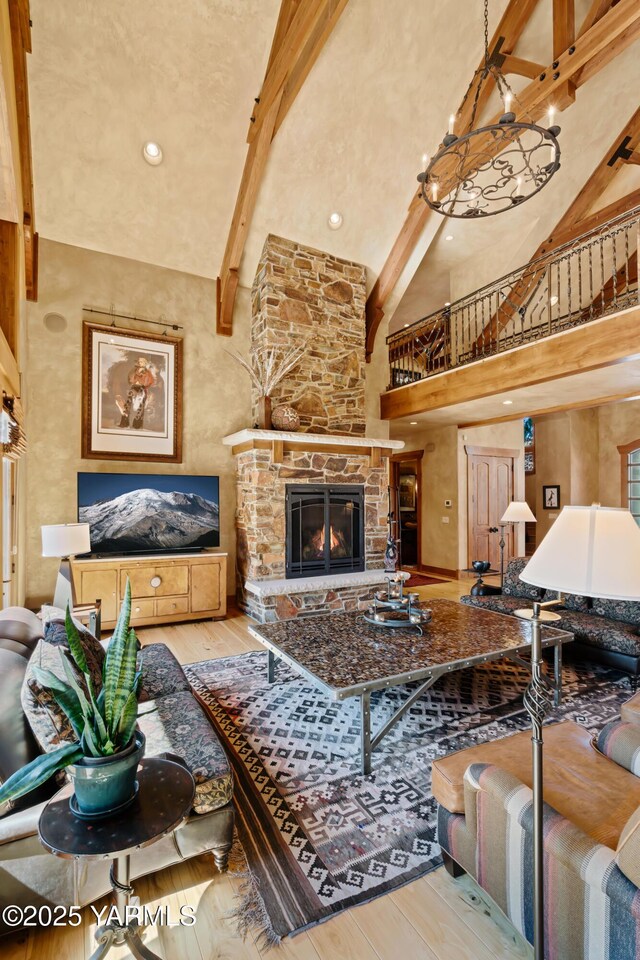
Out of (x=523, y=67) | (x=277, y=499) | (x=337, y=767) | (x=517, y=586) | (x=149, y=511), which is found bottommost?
(x=337, y=767)

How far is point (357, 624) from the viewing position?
3.38m

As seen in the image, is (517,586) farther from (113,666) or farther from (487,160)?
(113,666)

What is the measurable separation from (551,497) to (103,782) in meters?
10.4

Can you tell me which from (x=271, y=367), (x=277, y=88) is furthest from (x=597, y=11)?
(x=271, y=367)

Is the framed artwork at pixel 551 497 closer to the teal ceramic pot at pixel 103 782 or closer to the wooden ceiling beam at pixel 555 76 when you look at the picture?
the wooden ceiling beam at pixel 555 76

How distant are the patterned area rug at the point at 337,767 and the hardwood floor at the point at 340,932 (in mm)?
64

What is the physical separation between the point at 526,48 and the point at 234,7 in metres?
3.43

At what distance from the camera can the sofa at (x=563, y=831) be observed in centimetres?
110

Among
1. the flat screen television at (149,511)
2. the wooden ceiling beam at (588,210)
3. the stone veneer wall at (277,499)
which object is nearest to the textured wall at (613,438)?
the wooden ceiling beam at (588,210)

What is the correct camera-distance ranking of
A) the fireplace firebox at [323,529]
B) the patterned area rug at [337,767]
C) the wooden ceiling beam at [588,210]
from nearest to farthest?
the patterned area rug at [337,767], the fireplace firebox at [323,529], the wooden ceiling beam at [588,210]

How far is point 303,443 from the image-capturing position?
571cm

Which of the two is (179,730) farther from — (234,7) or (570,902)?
(234,7)

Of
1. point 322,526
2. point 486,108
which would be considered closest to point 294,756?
point 322,526

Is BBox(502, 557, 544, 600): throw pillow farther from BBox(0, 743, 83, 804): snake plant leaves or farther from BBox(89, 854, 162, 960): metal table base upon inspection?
BBox(0, 743, 83, 804): snake plant leaves
